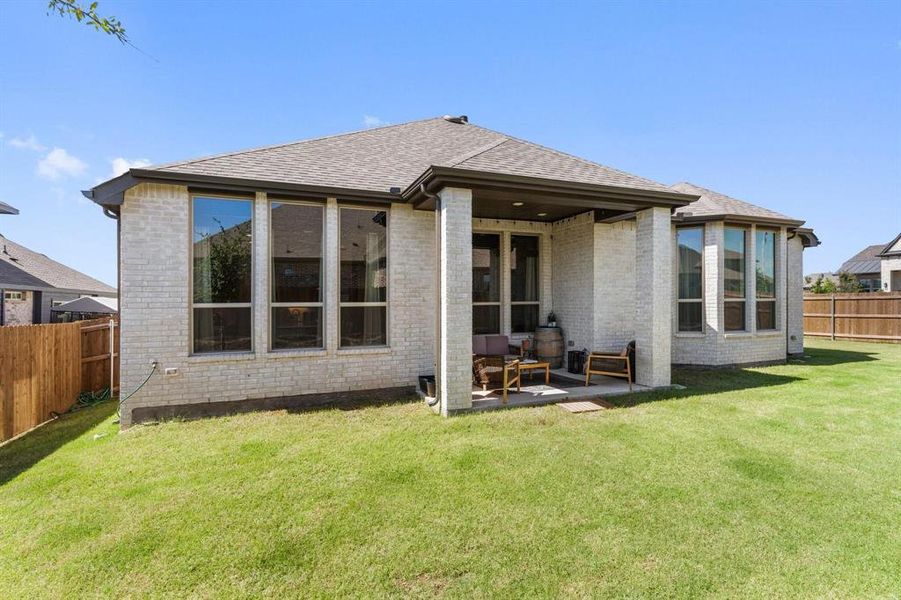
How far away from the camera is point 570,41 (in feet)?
32.3

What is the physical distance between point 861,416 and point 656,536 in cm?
516

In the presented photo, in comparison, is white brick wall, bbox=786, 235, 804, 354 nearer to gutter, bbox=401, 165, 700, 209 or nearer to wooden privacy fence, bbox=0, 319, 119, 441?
gutter, bbox=401, 165, 700, 209

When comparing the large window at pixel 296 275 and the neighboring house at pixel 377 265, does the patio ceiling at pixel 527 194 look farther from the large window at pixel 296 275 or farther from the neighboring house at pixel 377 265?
the large window at pixel 296 275

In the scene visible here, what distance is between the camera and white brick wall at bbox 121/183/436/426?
5.90 metres

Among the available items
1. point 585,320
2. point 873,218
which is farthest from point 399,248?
point 873,218

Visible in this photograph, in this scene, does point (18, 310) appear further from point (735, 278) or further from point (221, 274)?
point (735, 278)

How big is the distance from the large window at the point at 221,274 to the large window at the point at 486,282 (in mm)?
4540

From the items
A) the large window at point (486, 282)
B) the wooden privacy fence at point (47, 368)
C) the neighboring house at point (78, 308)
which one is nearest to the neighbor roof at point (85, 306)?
the neighboring house at point (78, 308)

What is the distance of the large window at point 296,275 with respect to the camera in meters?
6.66

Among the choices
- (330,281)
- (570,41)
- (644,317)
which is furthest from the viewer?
(570,41)

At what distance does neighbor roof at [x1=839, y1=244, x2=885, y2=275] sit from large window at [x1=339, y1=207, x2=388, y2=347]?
39117 millimetres

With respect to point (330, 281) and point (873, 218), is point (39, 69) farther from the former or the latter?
point (873, 218)

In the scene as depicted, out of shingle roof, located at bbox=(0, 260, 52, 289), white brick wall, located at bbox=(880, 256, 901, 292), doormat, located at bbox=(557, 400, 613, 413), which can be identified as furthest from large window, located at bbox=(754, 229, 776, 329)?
white brick wall, located at bbox=(880, 256, 901, 292)

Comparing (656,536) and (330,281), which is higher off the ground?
(330,281)
